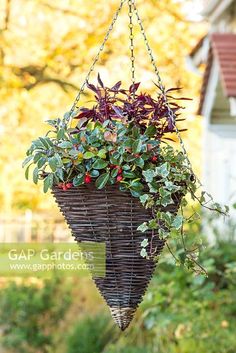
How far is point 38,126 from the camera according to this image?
12867 mm

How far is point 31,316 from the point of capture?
7340 millimetres

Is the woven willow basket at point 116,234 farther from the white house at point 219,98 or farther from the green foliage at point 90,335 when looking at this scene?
the green foliage at point 90,335

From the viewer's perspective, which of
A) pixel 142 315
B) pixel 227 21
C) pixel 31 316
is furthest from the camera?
pixel 227 21

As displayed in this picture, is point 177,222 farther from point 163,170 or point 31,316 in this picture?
point 31,316

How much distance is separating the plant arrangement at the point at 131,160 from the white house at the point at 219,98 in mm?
2386

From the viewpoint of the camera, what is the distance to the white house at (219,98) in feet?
18.9

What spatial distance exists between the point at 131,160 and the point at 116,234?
203 mm

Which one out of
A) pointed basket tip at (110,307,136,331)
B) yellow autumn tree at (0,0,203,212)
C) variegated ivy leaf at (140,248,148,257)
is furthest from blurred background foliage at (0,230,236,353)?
yellow autumn tree at (0,0,203,212)

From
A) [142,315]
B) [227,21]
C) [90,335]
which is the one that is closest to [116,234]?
[142,315]

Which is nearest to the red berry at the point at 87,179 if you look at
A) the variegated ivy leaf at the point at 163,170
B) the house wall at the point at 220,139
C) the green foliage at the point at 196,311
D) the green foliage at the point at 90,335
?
the variegated ivy leaf at the point at 163,170

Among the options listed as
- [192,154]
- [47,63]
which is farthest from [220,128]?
[192,154]

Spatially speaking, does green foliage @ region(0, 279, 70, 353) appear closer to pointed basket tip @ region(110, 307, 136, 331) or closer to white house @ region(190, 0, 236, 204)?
white house @ region(190, 0, 236, 204)

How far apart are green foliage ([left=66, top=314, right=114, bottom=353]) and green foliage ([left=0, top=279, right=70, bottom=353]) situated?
0.71 metres

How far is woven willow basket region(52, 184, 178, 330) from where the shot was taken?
2160 millimetres
